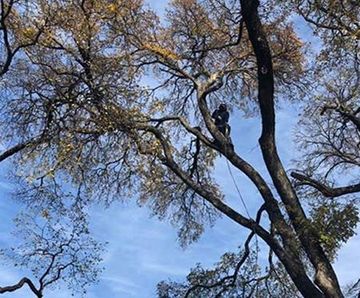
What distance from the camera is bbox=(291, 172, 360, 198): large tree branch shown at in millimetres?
11719

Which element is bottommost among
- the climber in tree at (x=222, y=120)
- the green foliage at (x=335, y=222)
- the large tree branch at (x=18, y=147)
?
the green foliage at (x=335, y=222)

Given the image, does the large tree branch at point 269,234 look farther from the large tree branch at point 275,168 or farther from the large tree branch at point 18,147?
the large tree branch at point 18,147

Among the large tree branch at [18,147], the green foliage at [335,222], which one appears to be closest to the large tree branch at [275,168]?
the green foliage at [335,222]

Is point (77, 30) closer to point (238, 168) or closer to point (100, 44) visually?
point (100, 44)

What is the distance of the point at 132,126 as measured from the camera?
1266 cm

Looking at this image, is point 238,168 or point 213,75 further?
point 213,75

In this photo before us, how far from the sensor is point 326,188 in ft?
39.7

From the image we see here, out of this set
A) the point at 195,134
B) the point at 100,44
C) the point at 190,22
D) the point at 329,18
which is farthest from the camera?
the point at 190,22

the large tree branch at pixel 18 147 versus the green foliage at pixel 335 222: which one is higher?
the large tree branch at pixel 18 147

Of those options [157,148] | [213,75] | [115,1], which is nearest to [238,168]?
[157,148]

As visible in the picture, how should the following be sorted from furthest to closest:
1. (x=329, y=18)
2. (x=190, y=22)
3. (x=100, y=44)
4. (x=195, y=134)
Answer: (x=190, y=22) → (x=195, y=134) → (x=100, y=44) → (x=329, y=18)

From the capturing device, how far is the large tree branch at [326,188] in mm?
11719

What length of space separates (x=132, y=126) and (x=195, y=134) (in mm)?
1768

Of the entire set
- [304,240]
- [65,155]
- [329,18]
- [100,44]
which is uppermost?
[100,44]
